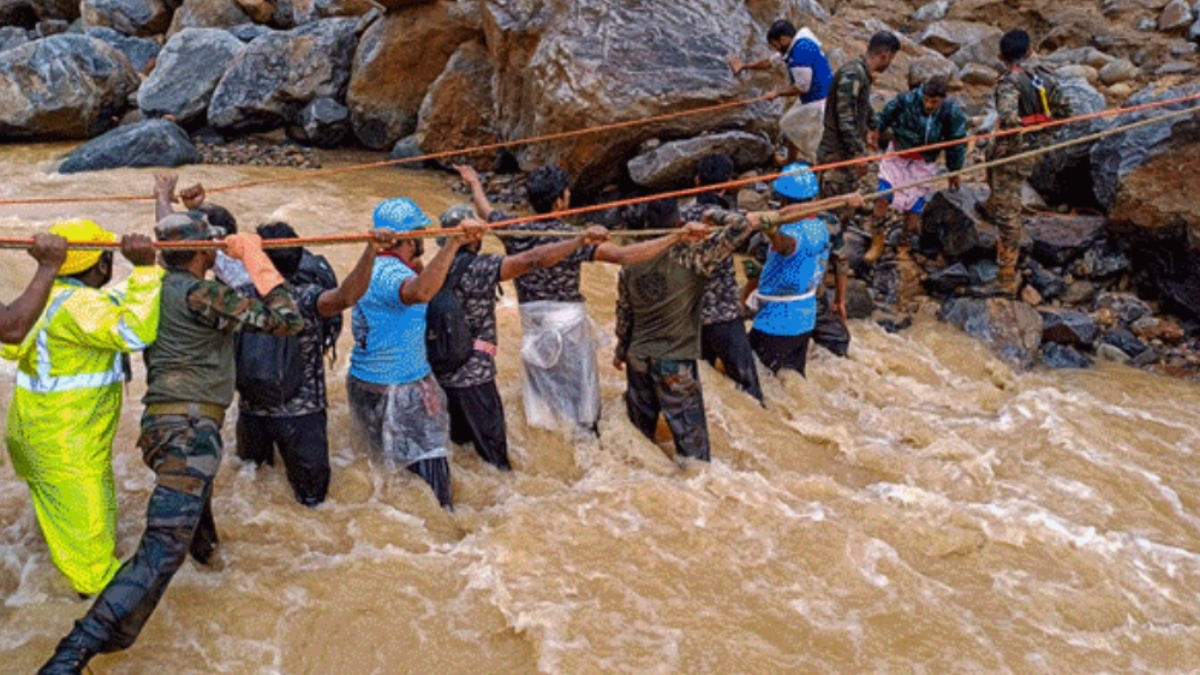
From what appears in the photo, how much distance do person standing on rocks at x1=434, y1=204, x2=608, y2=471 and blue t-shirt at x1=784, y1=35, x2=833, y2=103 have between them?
4119 millimetres

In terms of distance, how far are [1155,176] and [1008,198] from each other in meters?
1.15

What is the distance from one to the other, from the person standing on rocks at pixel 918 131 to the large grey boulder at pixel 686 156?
1.69 meters

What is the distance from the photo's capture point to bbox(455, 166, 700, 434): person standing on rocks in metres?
4.27

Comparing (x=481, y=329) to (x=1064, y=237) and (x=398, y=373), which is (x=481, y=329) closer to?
(x=398, y=373)

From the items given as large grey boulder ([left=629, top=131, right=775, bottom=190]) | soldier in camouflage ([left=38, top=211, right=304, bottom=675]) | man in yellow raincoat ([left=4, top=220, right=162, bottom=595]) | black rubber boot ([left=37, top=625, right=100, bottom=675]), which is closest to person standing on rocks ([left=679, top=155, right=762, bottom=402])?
soldier in camouflage ([left=38, top=211, right=304, bottom=675])

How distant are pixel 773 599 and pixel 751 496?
748mm

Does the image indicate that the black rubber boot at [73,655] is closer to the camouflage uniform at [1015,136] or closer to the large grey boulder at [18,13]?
the camouflage uniform at [1015,136]

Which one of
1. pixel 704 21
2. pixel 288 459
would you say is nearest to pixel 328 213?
pixel 704 21

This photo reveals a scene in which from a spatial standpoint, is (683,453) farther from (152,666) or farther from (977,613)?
(152,666)

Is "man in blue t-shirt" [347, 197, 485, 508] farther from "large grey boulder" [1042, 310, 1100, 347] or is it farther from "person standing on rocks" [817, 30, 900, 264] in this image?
"large grey boulder" [1042, 310, 1100, 347]

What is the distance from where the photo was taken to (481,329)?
414 centimetres

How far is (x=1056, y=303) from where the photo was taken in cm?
716

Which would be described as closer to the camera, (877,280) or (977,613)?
(977,613)

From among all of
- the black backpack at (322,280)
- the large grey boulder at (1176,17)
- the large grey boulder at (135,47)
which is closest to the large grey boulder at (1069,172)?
the large grey boulder at (1176,17)
